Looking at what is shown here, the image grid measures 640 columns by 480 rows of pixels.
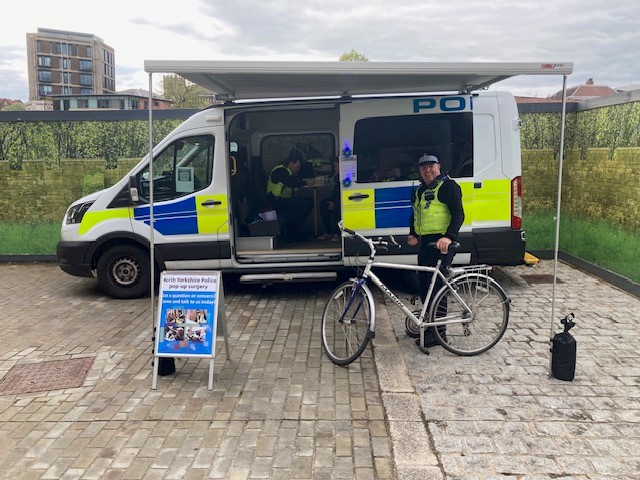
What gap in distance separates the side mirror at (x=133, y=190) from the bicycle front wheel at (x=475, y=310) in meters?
4.10

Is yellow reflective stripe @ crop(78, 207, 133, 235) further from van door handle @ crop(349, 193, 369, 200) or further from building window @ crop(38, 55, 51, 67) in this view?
building window @ crop(38, 55, 51, 67)

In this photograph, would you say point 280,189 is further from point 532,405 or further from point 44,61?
point 44,61

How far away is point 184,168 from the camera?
7.18 metres

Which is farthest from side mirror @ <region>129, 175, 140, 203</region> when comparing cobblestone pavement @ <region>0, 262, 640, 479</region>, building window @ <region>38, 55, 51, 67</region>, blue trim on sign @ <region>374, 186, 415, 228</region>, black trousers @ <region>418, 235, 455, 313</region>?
building window @ <region>38, 55, 51, 67</region>

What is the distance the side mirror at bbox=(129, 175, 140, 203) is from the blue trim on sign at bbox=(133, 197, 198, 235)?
16cm

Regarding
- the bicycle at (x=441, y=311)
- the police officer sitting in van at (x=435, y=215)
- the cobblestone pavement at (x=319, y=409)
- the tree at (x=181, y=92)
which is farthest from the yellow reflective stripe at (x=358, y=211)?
the tree at (x=181, y=92)

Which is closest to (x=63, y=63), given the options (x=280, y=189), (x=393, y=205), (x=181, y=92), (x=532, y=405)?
(x=181, y=92)

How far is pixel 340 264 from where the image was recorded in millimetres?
7336

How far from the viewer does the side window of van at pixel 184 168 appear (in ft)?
23.6

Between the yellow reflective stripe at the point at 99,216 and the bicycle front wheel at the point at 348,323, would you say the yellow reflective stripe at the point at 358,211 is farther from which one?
→ the yellow reflective stripe at the point at 99,216

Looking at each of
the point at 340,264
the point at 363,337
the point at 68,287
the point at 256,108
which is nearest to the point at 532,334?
the point at 363,337

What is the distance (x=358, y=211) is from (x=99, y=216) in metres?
3.38

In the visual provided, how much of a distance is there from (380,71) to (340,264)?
2.95 m

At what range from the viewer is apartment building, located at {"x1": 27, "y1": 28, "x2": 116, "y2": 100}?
104m
